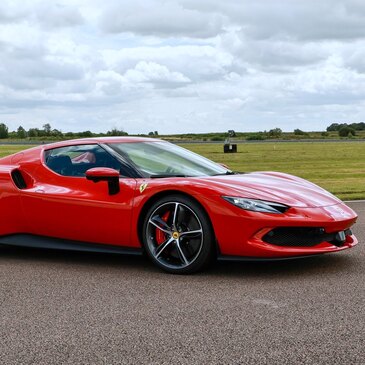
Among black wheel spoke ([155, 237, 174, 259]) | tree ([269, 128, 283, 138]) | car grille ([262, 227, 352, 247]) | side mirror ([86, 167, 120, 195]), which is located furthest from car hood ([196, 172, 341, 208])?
tree ([269, 128, 283, 138])

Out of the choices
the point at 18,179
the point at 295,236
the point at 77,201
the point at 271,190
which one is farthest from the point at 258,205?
the point at 18,179

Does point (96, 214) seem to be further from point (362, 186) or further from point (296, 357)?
→ point (362, 186)

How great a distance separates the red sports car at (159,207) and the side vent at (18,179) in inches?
0.4

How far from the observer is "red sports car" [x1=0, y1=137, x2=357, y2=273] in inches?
213

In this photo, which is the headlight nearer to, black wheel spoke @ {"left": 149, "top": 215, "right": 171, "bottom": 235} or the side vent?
black wheel spoke @ {"left": 149, "top": 215, "right": 171, "bottom": 235}

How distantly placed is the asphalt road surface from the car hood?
2.03 ft

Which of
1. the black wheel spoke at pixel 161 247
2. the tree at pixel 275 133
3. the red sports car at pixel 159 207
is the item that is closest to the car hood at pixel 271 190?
the red sports car at pixel 159 207

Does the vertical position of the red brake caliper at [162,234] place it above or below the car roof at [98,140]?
below

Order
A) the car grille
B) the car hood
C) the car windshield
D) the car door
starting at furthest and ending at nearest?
the car windshield, the car door, the car hood, the car grille

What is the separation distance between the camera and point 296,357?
3455 millimetres

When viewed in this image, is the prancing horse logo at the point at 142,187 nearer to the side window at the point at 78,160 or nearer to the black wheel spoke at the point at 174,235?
the black wheel spoke at the point at 174,235

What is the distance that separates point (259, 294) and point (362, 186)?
35.5ft

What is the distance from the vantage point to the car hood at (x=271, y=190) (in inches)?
217

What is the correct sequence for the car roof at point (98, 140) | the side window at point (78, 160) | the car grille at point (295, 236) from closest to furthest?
1. the car grille at point (295, 236)
2. the side window at point (78, 160)
3. the car roof at point (98, 140)
